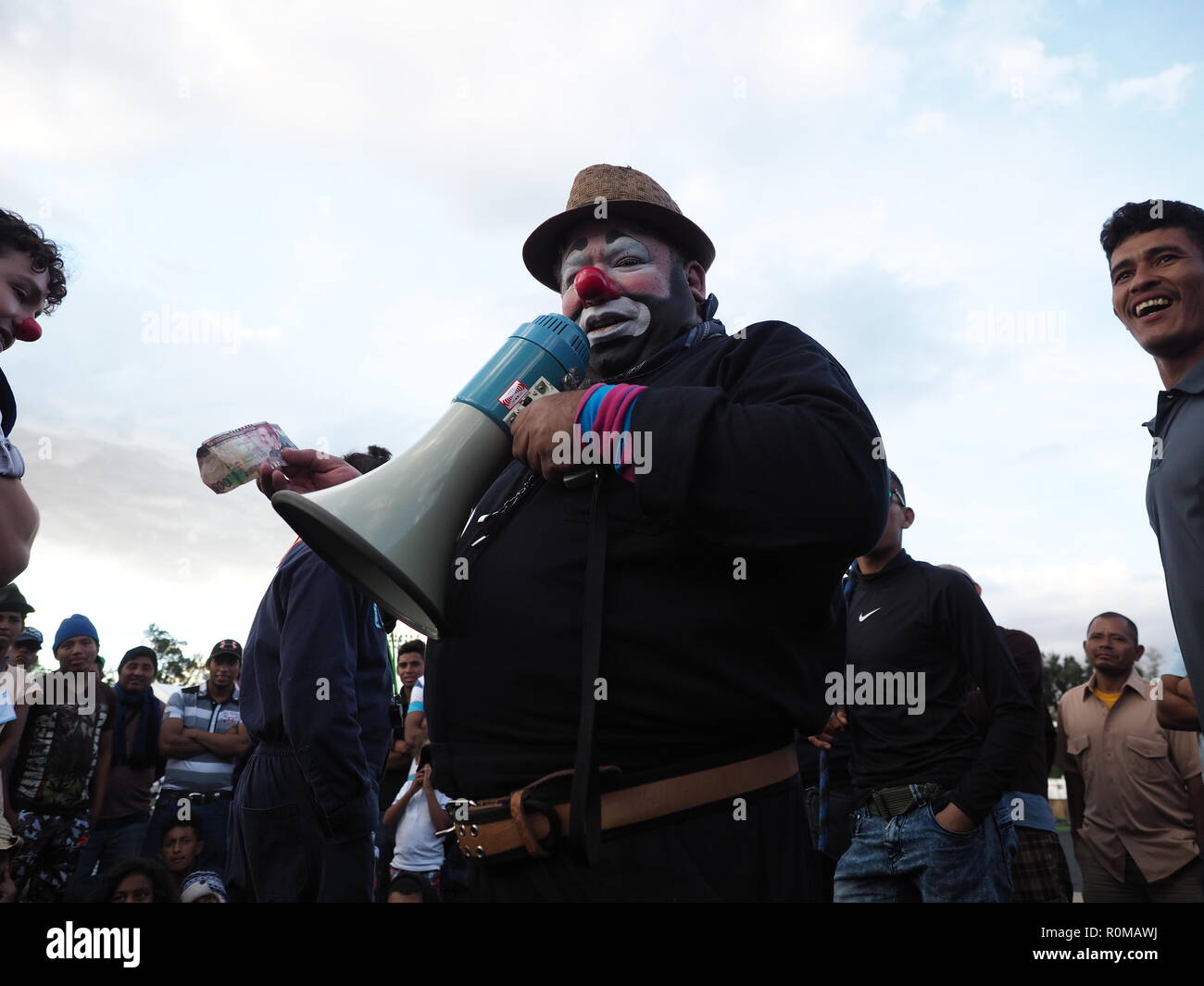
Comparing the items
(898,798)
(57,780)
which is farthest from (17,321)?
(57,780)

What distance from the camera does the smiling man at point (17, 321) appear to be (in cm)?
221

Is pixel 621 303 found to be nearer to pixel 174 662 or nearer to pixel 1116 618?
pixel 1116 618

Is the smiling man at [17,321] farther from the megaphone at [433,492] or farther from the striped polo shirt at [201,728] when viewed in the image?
the striped polo shirt at [201,728]

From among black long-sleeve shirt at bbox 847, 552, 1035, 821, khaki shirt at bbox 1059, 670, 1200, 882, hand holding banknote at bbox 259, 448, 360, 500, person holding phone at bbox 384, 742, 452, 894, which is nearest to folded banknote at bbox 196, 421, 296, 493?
hand holding banknote at bbox 259, 448, 360, 500

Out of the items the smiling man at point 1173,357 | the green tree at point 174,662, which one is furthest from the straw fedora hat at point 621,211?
the green tree at point 174,662

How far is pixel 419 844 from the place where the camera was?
20.9 ft

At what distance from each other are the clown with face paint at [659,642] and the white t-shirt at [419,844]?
4.71 metres

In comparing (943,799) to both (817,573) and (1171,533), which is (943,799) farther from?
(817,573)

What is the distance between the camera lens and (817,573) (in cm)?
191

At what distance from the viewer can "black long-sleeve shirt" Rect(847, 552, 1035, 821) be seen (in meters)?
3.85

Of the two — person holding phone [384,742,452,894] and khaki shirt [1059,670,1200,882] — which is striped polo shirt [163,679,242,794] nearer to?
person holding phone [384,742,452,894]

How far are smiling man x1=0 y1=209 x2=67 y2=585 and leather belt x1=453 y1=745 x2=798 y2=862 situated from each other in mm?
1208

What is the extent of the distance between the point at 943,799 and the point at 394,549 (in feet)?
8.73
